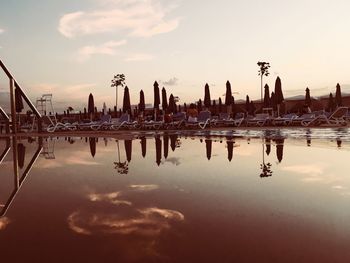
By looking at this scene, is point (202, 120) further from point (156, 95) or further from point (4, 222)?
point (4, 222)

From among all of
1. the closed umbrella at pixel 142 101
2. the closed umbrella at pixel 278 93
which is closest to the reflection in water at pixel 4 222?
the closed umbrella at pixel 278 93

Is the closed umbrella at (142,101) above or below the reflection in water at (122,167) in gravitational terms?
above

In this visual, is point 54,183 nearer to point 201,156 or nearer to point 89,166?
point 89,166

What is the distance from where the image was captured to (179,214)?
2828mm

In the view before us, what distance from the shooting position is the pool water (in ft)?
6.67

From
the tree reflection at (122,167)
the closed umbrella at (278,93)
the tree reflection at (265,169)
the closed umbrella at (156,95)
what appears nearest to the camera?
the tree reflection at (265,169)

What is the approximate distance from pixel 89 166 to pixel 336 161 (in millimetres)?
3726

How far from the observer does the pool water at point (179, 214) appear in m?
2.03

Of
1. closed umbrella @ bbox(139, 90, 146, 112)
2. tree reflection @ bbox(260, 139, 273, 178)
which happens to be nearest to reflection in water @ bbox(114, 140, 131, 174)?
tree reflection @ bbox(260, 139, 273, 178)

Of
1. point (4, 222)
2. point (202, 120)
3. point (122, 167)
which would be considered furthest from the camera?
point (202, 120)

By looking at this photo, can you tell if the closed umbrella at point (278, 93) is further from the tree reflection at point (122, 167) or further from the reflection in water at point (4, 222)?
the reflection in water at point (4, 222)

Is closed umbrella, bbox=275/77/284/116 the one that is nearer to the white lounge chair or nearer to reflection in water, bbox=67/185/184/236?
the white lounge chair

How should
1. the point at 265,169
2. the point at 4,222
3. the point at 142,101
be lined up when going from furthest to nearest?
the point at 142,101, the point at 265,169, the point at 4,222

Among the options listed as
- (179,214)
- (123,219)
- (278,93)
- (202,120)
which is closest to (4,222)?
(123,219)
